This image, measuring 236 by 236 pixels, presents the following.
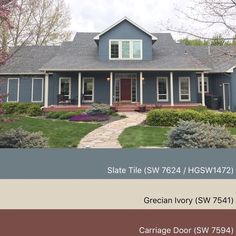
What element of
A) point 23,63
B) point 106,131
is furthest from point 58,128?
point 23,63

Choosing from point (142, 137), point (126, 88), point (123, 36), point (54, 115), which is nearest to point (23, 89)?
point (54, 115)

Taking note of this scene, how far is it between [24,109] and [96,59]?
6.83 m

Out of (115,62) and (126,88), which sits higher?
(115,62)

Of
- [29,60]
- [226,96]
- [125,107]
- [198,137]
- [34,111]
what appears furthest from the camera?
[29,60]

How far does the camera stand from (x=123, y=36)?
75.5ft

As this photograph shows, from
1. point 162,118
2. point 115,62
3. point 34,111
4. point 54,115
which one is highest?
point 115,62

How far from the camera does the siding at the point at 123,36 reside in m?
22.9

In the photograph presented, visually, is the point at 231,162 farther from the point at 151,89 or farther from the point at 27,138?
the point at 151,89

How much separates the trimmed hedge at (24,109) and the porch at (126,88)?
8.85 ft

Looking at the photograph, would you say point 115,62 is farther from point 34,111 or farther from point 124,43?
point 34,111

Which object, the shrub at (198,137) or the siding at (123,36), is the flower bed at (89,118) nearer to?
the siding at (123,36)

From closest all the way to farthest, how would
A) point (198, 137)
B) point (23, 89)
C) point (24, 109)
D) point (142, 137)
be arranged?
1. point (198, 137)
2. point (142, 137)
3. point (24, 109)
4. point (23, 89)
